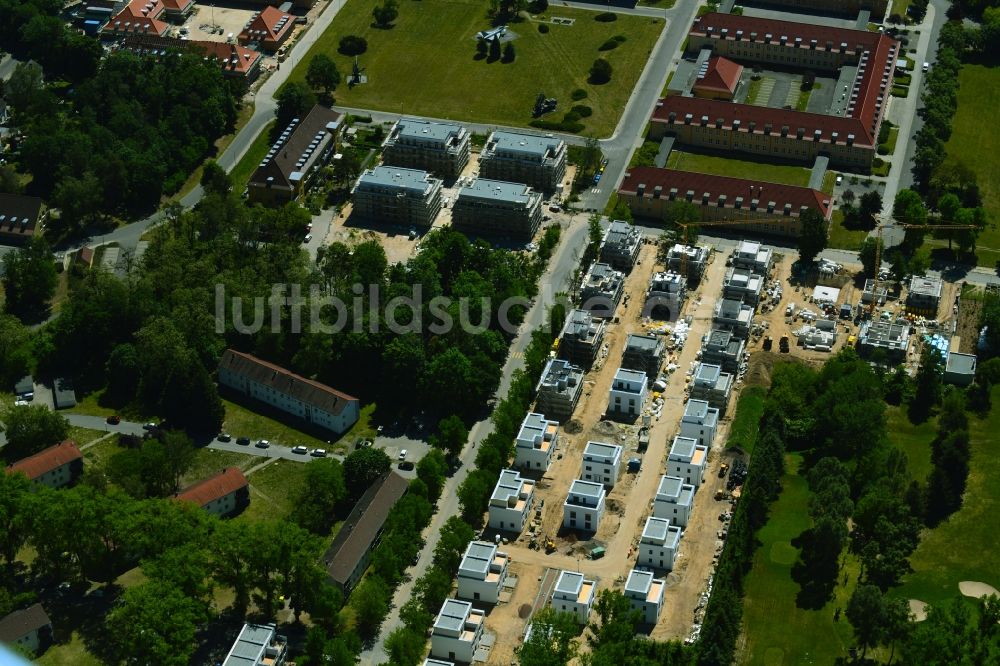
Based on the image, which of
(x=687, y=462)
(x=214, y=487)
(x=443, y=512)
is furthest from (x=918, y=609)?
(x=214, y=487)

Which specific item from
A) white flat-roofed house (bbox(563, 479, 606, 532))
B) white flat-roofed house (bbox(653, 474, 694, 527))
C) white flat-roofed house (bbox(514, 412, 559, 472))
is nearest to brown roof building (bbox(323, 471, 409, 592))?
white flat-roofed house (bbox(514, 412, 559, 472))

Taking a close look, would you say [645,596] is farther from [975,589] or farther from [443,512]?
[975,589]

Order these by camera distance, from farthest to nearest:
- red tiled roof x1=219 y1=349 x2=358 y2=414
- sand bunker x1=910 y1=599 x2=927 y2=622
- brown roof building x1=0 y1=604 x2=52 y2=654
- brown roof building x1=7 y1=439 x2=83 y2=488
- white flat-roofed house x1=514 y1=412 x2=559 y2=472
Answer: red tiled roof x1=219 y1=349 x2=358 y2=414, white flat-roofed house x1=514 y1=412 x2=559 y2=472, brown roof building x1=7 y1=439 x2=83 y2=488, sand bunker x1=910 y1=599 x2=927 y2=622, brown roof building x1=0 y1=604 x2=52 y2=654

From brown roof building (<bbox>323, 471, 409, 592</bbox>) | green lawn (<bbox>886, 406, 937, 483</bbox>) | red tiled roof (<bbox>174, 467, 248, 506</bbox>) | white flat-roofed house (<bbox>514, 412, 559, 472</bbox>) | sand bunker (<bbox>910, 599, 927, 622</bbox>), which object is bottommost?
red tiled roof (<bbox>174, 467, 248, 506</bbox>)

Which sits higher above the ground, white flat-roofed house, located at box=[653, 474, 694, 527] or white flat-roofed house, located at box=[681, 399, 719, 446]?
white flat-roofed house, located at box=[681, 399, 719, 446]

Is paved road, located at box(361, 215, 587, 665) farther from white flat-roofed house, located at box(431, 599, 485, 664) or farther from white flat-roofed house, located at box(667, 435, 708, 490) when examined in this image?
white flat-roofed house, located at box(667, 435, 708, 490)

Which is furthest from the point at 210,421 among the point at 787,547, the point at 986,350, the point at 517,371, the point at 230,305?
the point at 986,350

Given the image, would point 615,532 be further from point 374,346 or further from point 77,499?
point 77,499
